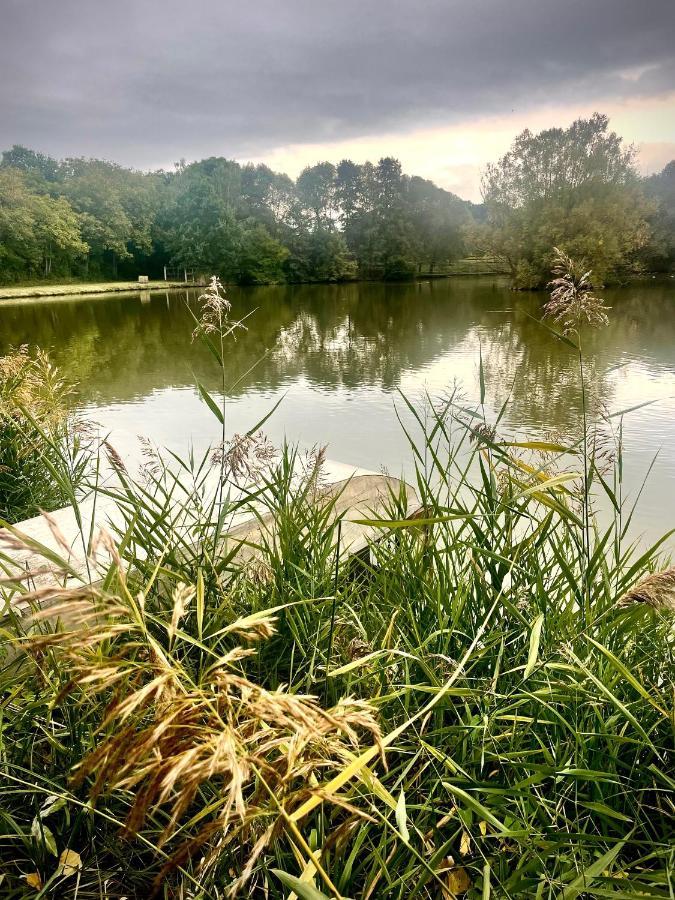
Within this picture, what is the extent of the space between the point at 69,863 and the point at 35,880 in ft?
0.27

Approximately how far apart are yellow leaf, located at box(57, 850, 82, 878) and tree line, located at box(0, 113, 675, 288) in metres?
35.3

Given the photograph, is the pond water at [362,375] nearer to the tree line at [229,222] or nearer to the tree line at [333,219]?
the tree line at [333,219]

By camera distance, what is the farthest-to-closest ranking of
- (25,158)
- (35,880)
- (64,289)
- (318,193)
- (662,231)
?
(25,158) < (318,193) < (662,231) < (64,289) < (35,880)

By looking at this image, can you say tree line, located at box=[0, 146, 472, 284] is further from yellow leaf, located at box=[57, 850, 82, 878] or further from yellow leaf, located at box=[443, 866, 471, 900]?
yellow leaf, located at box=[443, 866, 471, 900]

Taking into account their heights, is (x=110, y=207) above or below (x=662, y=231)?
above

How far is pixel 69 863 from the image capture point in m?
1.31

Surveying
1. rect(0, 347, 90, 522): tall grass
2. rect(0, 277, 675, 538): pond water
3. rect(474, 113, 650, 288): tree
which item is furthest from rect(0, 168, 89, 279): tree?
rect(0, 347, 90, 522): tall grass

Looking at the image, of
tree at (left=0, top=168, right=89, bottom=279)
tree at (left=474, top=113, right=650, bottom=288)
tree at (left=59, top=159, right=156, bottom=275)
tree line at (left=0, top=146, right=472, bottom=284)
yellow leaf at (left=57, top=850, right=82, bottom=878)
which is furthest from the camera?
tree at (left=59, top=159, right=156, bottom=275)

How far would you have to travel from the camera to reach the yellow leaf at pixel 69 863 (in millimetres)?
1267

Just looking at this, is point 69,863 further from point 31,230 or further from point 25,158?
point 25,158

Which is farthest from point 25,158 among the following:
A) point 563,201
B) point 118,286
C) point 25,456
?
point 25,456

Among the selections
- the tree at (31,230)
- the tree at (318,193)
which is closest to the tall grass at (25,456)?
the tree at (31,230)

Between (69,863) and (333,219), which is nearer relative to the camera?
(69,863)

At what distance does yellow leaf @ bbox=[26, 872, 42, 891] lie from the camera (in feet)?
4.21
